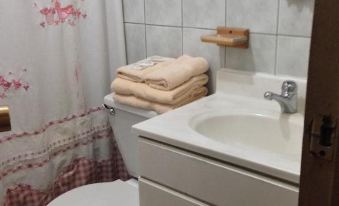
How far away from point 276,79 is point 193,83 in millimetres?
308

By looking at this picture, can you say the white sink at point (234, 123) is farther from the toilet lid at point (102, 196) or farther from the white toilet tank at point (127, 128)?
the toilet lid at point (102, 196)

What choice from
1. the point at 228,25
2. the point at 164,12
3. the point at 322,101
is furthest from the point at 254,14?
the point at 322,101

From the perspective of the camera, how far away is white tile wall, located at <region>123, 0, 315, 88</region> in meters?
1.29

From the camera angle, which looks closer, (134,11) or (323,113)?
(323,113)

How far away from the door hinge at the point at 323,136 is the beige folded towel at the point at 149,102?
990 millimetres

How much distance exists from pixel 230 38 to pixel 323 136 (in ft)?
3.30

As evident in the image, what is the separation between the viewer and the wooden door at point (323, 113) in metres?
0.38

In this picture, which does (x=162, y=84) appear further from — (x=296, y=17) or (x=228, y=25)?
(x=296, y=17)

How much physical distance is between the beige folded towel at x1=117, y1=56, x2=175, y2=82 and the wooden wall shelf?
21 centimetres

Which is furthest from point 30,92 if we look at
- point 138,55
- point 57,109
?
point 138,55

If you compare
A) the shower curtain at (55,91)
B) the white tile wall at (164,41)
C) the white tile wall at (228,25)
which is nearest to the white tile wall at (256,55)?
the white tile wall at (228,25)

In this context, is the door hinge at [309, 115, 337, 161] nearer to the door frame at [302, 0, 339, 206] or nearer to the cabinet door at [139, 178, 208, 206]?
the door frame at [302, 0, 339, 206]

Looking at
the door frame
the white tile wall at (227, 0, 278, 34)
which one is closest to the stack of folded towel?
the white tile wall at (227, 0, 278, 34)

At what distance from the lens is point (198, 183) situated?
111cm
